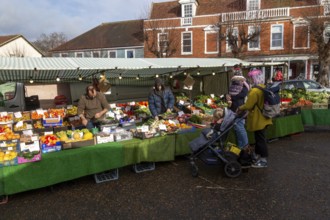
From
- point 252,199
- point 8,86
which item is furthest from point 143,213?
point 8,86

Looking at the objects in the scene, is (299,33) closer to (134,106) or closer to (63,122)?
(134,106)

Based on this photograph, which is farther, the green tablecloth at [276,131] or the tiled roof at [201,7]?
the tiled roof at [201,7]

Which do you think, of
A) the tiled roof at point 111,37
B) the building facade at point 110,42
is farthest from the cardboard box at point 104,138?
the tiled roof at point 111,37

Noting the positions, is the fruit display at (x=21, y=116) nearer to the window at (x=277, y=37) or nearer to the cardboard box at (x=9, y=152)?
the cardboard box at (x=9, y=152)

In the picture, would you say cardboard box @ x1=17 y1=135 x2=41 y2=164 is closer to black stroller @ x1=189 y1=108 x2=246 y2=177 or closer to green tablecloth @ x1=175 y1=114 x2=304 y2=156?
black stroller @ x1=189 y1=108 x2=246 y2=177

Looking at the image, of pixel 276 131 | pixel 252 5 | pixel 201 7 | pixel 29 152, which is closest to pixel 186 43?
pixel 201 7

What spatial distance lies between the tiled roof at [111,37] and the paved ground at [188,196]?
25143mm

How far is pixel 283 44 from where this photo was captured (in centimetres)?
2334

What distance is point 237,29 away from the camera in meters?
23.4

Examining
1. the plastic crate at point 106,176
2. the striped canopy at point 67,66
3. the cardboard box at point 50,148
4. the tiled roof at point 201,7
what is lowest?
the plastic crate at point 106,176

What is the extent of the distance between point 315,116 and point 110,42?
26.4 metres

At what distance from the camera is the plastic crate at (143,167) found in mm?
5012

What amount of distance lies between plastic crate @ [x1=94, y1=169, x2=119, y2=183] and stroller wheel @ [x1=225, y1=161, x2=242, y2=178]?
186 centimetres

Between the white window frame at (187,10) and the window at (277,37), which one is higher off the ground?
the white window frame at (187,10)
